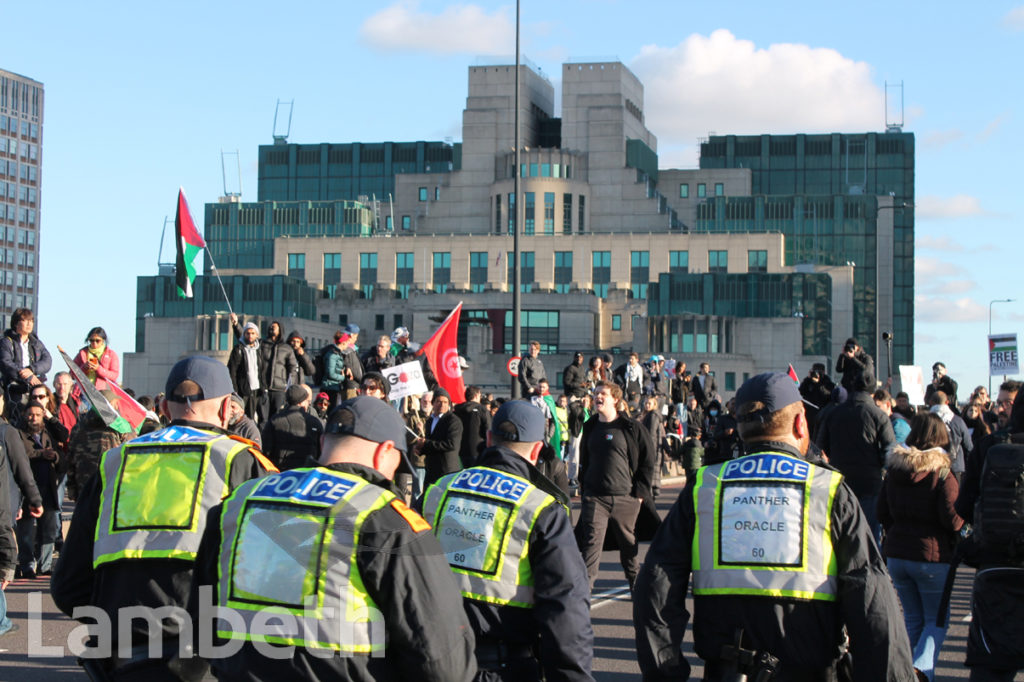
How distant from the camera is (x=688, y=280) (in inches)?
3994

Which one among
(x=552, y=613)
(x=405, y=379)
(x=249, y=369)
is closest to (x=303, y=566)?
(x=552, y=613)

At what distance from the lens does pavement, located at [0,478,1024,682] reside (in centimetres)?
861

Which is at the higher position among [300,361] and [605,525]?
[300,361]

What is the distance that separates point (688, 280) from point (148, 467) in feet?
321

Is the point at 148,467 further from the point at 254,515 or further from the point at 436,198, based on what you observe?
the point at 436,198

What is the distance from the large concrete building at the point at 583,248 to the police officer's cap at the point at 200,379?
8803cm

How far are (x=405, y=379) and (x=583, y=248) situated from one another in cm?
9397

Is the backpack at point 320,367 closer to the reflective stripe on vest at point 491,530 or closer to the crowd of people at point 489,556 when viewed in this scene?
the crowd of people at point 489,556

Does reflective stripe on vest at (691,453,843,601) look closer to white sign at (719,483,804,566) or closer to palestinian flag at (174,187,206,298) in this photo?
white sign at (719,483,804,566)

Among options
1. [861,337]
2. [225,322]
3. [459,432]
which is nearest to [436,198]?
[225,322]

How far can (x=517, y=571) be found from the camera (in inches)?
196

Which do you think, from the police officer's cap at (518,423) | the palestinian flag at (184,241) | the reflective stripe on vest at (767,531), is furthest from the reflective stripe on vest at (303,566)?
the palestinian flag at (184,241)

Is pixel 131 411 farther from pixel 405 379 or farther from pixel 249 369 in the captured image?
pixel 405 379

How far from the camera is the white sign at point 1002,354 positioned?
→ 26.3m
